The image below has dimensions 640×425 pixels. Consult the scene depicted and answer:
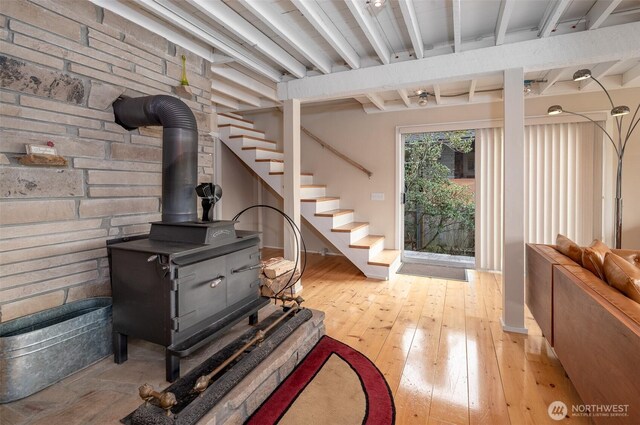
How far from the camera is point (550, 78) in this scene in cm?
338

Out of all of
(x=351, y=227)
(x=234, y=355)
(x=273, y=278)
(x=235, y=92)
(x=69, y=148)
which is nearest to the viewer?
(x=234, y=355)

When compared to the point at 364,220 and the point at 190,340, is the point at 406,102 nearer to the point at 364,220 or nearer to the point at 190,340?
the point at 364,220

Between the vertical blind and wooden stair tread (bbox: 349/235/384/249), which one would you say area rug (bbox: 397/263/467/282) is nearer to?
the vertical blind

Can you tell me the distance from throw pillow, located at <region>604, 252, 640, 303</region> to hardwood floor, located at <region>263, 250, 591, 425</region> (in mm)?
710

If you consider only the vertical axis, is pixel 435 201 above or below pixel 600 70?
below

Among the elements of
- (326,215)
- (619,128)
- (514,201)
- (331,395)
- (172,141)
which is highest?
(619,128)

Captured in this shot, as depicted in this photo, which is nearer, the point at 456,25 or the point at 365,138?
the point at 456,25

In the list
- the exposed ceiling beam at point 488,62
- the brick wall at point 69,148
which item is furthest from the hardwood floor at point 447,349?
the exposed ceiling beam at point 488,62

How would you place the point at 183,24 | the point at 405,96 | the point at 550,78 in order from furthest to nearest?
1. the point at 405,96
2. the point at 550,78
3. the point at 183,24

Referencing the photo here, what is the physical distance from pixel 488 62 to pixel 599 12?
2.36 feet

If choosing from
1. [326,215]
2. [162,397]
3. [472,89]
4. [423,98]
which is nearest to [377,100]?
[423,98]

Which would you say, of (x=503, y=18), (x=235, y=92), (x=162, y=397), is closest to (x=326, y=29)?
(x=503, y=18)

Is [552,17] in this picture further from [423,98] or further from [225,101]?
[225,101]

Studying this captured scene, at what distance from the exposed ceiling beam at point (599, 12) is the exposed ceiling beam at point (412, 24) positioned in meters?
1.20
